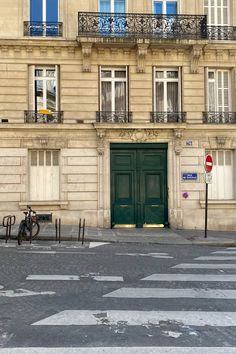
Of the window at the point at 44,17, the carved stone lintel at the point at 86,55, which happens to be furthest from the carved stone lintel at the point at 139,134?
the window at the point at 44,17

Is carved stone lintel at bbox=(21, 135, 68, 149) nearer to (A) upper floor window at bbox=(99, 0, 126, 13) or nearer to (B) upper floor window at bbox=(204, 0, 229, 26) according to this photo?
(A) upper floor window at bbox=(99, 0, 126, 13)

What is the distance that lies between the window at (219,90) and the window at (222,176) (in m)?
1.95

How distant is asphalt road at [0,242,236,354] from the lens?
486 cm

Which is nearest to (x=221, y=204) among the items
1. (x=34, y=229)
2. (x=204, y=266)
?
(x=34, y=229)

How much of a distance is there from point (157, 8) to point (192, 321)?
52.5 feet

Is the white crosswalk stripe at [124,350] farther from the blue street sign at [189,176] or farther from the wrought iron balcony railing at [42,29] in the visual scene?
the wrought iron balcony railing at [42,29]

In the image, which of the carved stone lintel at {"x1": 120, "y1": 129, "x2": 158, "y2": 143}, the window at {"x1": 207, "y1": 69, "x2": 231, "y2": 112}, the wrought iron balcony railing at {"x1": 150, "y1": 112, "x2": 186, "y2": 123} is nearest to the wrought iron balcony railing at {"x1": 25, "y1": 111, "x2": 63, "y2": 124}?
the carved stone lintel at {"x1": 120, "y1": 129, "x2": 158, "y2": 143}

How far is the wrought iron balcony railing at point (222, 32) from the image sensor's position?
1869 cm

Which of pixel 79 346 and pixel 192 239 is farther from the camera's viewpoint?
pixel 192 239

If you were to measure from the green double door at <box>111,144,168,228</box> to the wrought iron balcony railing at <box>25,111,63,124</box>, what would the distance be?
100 inches

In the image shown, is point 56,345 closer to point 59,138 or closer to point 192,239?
point 192,239

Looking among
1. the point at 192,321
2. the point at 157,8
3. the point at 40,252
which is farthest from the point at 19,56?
the point at 192,321

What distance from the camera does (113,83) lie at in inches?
733

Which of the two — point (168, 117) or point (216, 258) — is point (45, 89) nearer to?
point (168, 117)
